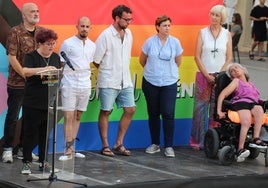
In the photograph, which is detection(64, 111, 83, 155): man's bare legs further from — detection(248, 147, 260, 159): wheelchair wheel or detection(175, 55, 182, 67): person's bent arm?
detection(248, 147, 260, 159): wheelchair wheel

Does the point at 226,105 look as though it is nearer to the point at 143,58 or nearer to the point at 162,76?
the point at 162,76

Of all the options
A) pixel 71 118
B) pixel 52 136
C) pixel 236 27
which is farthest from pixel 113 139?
pixel 236 27

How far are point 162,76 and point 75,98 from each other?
4.35 feet

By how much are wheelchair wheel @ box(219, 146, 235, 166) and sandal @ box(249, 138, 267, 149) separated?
269mm

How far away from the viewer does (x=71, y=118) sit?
30.3 ft

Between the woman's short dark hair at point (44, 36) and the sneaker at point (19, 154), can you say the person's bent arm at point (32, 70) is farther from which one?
the sneaker at point (19, 154)

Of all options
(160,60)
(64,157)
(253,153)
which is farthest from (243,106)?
(64,157)

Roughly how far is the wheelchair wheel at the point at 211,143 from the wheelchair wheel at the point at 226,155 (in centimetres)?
19

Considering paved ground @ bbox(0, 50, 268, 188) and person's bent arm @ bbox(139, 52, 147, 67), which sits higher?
person's bent arm @ bbox(139, 52, 147, 67)

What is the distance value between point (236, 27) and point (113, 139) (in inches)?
381

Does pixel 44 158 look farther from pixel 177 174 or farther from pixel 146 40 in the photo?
pixel 146 40

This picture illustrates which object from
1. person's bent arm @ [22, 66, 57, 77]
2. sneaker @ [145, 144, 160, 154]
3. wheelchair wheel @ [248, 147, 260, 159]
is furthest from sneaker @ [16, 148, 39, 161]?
wheelchair wheel @ [248, 147, 260, 159]

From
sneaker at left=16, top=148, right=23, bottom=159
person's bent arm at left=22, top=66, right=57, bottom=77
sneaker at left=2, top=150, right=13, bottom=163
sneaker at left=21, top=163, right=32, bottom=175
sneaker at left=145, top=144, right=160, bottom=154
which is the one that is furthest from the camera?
sneaker at left=145, top=144, right=160, bottom=154

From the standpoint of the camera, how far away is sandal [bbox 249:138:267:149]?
9766 millimetres
